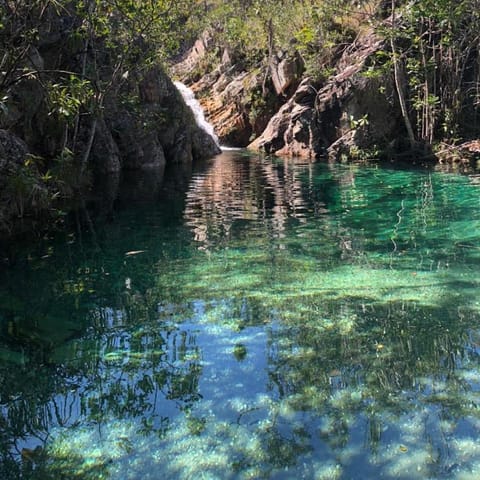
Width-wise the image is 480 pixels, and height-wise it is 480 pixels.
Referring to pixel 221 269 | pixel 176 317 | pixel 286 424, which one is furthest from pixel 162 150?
pixel 286 424

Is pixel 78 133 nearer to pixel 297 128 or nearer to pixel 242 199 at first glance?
pixel 242 199

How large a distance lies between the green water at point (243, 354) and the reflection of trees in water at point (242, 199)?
747 millimetres

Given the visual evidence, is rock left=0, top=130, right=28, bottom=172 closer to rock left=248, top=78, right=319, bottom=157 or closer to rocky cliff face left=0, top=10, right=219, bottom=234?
rocky cliff face left=0, top=10, right=219, bottom=234

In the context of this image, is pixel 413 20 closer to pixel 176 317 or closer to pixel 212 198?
pixel 212 198

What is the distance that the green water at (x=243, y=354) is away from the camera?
3.68 metres

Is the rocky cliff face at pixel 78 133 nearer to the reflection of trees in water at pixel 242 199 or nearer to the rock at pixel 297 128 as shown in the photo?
the reflection of trees in water at pixel 242 199

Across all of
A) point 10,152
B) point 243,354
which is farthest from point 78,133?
point 243,354

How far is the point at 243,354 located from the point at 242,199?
410 inches

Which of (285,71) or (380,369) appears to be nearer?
(380,369)

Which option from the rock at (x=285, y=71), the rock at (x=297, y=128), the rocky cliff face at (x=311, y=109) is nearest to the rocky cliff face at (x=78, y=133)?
the rock at (x=297, y=128)

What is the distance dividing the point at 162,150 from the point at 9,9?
17969 millimetres

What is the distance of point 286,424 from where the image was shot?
4.03 metres

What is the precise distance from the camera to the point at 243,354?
5285 millimetres

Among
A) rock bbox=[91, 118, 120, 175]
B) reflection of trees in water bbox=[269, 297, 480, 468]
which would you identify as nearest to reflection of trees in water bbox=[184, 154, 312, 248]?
rock bbox=[91, 118, 120, 175]
